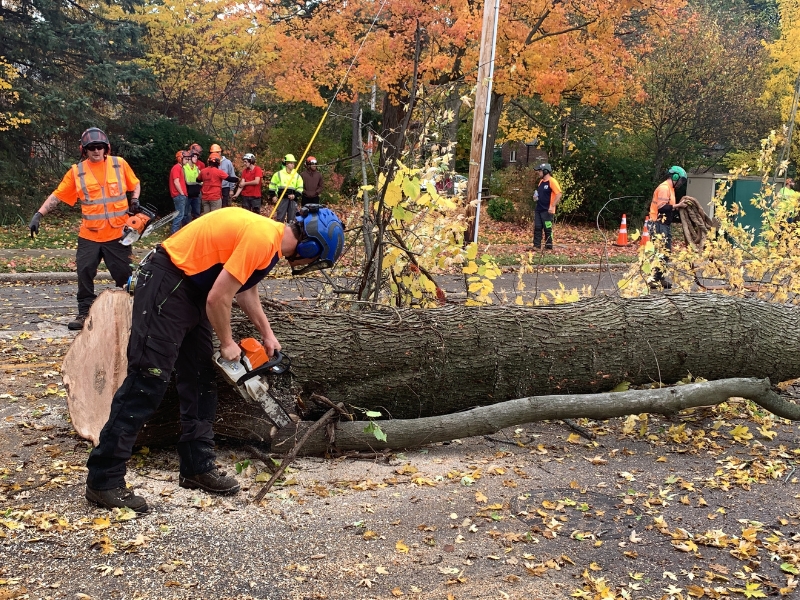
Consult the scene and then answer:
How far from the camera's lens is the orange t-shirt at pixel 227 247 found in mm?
3316

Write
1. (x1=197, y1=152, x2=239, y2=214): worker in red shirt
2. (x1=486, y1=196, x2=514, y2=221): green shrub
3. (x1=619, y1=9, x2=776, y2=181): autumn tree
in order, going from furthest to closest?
(x1=619, y1=9, x2=776, y2=181): autumn tree < (x1=486, y1=196, x2=514, y2=221): green shrub < (x1=197, y1=152, x2=239, y2=214): worker in red shirt

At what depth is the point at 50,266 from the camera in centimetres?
1120

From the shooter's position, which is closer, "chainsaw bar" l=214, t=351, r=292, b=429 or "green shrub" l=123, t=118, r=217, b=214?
"chainsaw bar" l=214, t=351, r=292, b=429

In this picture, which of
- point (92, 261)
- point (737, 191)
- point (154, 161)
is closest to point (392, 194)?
point (92, 261)

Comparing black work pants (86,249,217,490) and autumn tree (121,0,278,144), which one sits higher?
autumn tree (121,0,278,144)

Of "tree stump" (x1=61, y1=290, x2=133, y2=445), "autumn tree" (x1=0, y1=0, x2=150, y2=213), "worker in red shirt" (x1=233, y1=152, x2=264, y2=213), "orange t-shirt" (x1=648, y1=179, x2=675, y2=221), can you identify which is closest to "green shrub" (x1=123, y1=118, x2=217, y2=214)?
"autumn tree" (x1=0, y1=0, x2=150, y2=213)

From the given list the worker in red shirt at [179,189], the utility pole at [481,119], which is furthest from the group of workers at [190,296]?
the worker in red shirt at [179,189]

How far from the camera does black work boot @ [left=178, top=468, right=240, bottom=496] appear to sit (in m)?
3.80

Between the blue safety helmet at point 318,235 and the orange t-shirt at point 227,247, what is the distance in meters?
0.11

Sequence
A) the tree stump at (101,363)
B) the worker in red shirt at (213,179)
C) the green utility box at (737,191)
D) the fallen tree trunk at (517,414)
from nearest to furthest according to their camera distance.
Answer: the tree stump at (101,363) < the fallen tree trunk at (517,414) < the worker in red shirt at (213,179) < the green utility box at (737,191)

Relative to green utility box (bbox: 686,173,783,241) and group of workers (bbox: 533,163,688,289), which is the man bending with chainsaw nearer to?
group of workers (bbox: 533,163,688,289)

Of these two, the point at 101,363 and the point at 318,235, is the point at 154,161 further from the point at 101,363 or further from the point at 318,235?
the point at 318,235

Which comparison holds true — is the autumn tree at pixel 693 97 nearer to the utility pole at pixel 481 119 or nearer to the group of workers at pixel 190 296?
the utility pole at pixel 481 119

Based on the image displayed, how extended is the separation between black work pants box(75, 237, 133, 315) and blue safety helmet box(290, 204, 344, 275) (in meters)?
3.85
